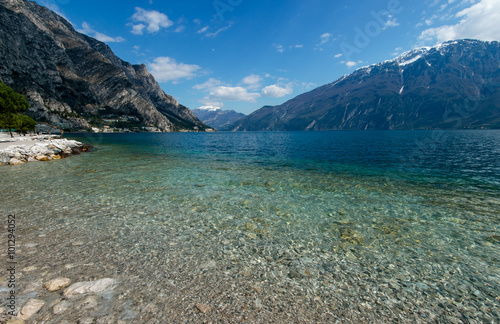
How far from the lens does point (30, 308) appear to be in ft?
16.1

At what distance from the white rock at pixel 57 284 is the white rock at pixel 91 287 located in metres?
0.24

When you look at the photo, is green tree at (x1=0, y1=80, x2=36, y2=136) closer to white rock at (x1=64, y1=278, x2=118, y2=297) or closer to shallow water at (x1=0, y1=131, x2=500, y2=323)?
shallow water at (x1=0, y1=131, x2=500, y2=323)

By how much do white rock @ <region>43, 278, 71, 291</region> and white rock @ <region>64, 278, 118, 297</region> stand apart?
243mm

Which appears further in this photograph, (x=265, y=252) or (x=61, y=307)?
(x=265, y=252)

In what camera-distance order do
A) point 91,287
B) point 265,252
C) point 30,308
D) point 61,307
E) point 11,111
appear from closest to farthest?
point 30,308
point 61,307
point 91,287
point 265,252
point 11,111

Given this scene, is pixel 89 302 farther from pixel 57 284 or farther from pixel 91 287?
pixel 57 284

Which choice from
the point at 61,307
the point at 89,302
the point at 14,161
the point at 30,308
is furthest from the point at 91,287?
the point at 14,161

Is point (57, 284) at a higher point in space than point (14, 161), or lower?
higher

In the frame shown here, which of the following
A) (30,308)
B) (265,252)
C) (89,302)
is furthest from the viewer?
(265,252)

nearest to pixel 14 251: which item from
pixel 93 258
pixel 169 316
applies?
pixel 93 258

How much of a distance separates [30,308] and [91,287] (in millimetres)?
1173

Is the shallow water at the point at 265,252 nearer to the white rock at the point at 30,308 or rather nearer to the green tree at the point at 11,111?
the white rock at the point at 30,308

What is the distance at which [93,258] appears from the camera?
7.43 metres

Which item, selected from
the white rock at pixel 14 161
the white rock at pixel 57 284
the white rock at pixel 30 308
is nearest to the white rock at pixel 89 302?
the white rock at pixel 30 308
